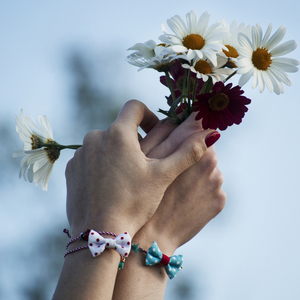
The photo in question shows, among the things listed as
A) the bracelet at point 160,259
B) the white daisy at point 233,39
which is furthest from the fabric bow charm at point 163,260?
the white daisy at point 233,39

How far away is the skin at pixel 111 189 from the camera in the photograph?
0.78m

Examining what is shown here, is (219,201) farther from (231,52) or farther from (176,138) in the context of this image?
(231,52)

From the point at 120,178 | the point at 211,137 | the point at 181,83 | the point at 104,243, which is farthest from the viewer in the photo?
the point at 181,83

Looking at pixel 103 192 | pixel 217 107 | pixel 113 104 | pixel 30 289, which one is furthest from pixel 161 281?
pixel 30 289

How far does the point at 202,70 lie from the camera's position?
980 millimetres

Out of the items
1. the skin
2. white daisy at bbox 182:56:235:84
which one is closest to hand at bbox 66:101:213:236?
the skin

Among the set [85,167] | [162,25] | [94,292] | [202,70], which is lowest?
[94,292]

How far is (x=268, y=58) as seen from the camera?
958 mm

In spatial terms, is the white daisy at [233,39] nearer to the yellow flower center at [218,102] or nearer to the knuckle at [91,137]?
the yellow flower center at [218,102]

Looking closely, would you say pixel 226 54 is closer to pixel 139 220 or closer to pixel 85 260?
pixel 139 220

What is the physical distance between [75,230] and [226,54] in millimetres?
665

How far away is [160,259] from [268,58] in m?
0.63

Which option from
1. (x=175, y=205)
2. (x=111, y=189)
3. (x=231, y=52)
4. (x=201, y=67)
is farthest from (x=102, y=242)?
(x=231, y=52)

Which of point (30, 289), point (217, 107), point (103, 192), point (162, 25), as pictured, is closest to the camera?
point (103, 192)
